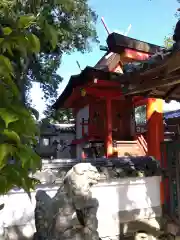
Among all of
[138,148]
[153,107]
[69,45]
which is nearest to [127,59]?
[153,107]

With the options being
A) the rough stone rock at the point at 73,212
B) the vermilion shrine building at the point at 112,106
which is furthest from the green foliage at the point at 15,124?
the vermilion shrine building at the point at 112,106

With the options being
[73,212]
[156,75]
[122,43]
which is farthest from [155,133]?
[73,212]

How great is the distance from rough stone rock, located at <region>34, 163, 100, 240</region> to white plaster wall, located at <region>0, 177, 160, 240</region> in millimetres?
741

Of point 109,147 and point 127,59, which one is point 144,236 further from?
point 109,147

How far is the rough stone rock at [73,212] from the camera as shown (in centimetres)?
299

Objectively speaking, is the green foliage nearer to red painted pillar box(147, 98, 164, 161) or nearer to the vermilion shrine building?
red painted pillar box(147, 98, 164, 161)

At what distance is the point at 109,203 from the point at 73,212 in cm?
151

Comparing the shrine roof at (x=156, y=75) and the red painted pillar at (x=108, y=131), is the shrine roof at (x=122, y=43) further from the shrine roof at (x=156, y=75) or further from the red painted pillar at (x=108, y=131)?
the red painted pillar at (x=108, y=131)

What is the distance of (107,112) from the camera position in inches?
435

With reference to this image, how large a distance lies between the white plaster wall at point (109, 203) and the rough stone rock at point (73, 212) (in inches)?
29.2

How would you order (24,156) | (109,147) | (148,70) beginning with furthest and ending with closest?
(109,147) → (148,70) → (24,156)

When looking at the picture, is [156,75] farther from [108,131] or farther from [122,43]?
[108,131]

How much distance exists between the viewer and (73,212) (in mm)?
3035

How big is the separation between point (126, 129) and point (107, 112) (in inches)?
63.6
